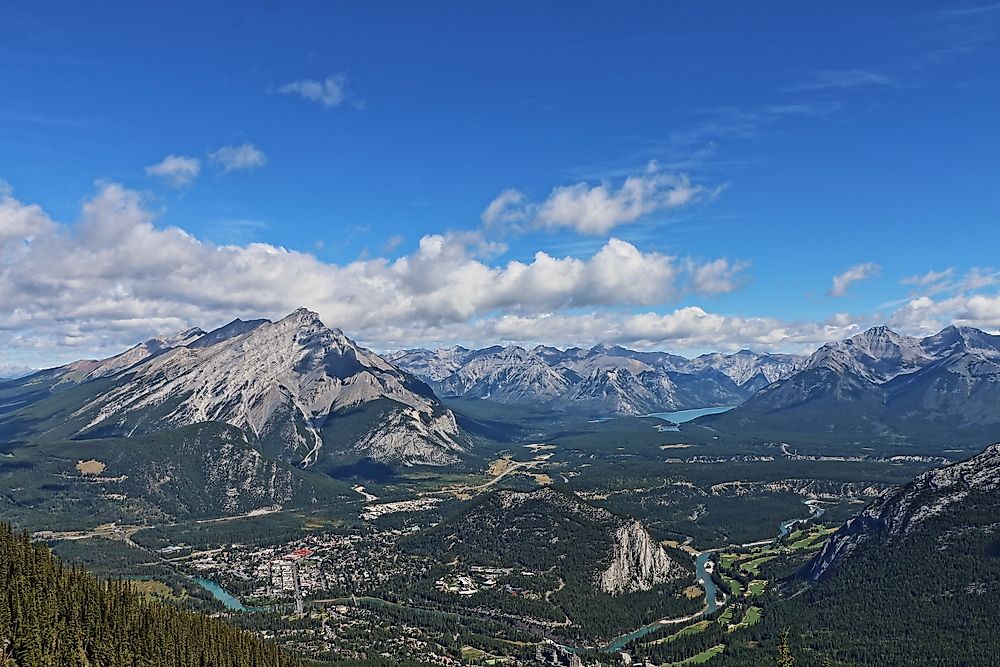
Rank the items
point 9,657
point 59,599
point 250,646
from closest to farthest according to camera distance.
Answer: point 9,657
point 59,599
point 250,646

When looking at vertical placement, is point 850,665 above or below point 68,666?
below

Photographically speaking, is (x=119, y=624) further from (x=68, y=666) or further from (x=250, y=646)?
(x=250, y=646)

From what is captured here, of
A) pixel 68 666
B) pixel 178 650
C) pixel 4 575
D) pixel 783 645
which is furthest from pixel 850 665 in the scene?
pixel 4 575

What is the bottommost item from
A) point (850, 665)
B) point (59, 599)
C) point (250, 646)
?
point (850, 665)

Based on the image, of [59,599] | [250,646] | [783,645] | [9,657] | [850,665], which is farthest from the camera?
[850,665]

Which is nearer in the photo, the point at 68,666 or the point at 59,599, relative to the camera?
the point at 68,666

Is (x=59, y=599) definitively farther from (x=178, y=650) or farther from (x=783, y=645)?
(x=783, y=645)

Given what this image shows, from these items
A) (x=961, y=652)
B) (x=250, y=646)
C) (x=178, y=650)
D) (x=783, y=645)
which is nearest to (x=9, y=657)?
(x=178, y=650)
